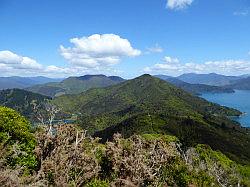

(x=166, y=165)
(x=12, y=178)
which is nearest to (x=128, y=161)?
(x=166, y=165)

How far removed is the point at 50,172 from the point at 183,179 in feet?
55.7

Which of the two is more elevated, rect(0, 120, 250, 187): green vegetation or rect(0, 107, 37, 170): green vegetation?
rect(0, 107, 37, 170): green vegetation

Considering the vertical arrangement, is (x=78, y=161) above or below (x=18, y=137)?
below

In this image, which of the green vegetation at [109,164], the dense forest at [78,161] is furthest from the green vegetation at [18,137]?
the green vegetation at [109,164]

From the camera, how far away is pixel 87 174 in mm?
40312

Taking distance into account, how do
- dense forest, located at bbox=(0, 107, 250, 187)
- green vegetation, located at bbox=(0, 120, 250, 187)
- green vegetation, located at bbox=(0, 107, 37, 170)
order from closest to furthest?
dense forest, located at bbox=(0, 107, 250, 187) < green vegetation, located at bbox=(0, 107, 37, 170) < green vegetation, located at bbox=(0, 120, 250, 187)

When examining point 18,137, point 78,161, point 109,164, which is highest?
point 18,137

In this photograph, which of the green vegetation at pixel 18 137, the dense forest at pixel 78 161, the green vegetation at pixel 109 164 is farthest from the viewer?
the green vegetation at pixel 109 164

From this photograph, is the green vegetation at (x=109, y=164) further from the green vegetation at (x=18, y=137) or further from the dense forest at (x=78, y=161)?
the green vegetation at (x=18, y=137)

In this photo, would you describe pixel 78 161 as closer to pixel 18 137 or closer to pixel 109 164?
pixel 109 164

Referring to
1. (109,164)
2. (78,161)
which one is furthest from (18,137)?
(109,164)

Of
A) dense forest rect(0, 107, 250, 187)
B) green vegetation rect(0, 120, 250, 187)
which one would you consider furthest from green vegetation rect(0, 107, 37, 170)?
green vegetation rect(0, 120, 250, 187)

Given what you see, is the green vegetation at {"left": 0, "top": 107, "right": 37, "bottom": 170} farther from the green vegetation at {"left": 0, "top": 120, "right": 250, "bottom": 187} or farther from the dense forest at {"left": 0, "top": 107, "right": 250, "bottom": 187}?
the green vegetation at {"left": 0, "top": 120, "right": 250, "bottom": 187}

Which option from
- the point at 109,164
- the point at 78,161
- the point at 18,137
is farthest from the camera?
the point at 109,164
